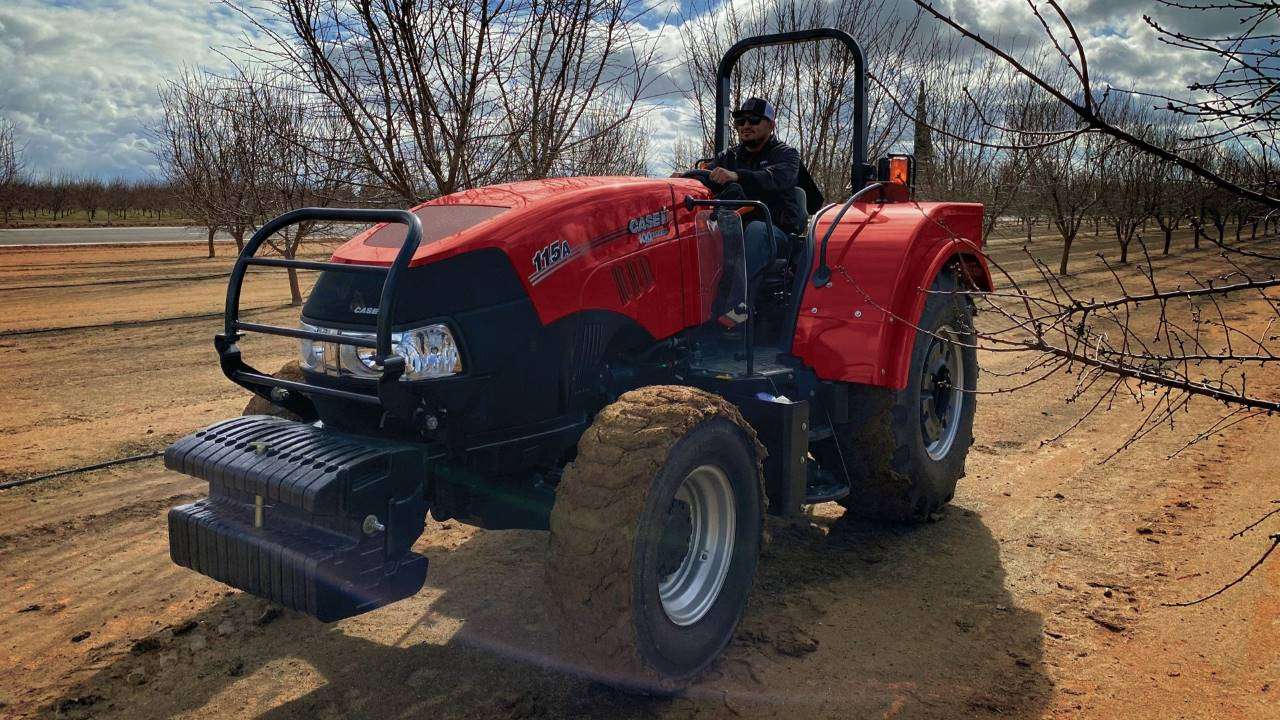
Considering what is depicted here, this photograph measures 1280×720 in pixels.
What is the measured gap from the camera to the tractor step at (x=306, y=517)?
2719 millimetres

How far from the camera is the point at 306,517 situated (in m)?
2.91

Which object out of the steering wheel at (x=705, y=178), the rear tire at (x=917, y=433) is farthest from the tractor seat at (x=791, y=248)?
the rear tire at (x=917, y=433)

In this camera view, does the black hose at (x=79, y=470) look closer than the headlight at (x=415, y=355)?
No

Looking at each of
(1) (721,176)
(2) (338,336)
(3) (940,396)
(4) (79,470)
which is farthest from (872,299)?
(4) (79,470)

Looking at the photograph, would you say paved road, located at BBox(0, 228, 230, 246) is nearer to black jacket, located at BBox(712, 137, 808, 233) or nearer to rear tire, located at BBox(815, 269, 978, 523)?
black jacket, located at BBox(712, 137, 808, 233)

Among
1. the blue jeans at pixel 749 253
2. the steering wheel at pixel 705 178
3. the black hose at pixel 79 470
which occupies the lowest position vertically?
the black hose at pixel 79 470

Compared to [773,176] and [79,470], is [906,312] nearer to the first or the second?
[773,176]

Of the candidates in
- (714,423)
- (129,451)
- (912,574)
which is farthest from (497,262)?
(129,451)

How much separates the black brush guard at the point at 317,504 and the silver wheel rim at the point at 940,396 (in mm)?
2686

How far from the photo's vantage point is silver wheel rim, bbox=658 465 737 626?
322 centimetres

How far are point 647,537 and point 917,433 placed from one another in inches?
85.5

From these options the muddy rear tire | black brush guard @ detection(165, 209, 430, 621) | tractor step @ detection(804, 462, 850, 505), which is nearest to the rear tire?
tractor step @ detection(804, 462, 850, 505)

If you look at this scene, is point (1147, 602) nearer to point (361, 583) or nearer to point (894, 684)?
point (894, 684)

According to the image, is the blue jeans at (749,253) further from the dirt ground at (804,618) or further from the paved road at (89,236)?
the paved road at (89,236)
